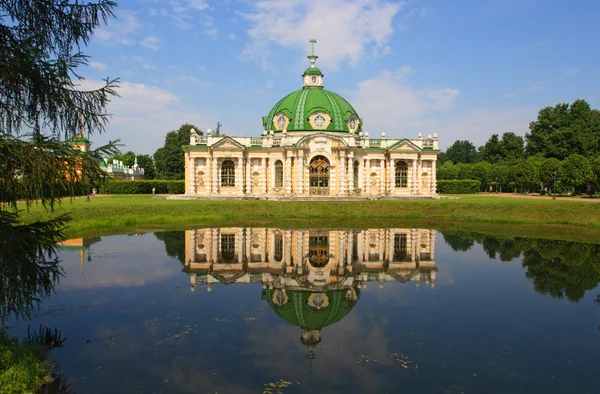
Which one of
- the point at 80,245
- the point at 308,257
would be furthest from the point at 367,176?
the point at 80,245

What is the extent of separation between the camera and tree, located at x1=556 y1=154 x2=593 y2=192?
5238 cm

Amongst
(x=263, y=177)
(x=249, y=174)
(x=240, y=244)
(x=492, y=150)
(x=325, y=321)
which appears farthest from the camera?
(x=492, y=150)

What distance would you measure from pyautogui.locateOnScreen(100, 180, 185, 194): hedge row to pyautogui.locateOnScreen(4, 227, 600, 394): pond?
40630 mm

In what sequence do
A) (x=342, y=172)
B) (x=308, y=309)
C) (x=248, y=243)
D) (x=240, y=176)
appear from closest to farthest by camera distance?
(x=308, y=309), (x=248, y=243), (x=342, y=172), (x=240, y=176)

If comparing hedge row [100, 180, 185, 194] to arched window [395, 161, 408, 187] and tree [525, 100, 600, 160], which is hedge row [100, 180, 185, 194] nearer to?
arched window [395, 161, 408, 187]

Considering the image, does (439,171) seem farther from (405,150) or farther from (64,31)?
(64,31)

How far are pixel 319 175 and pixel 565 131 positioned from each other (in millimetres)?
45503

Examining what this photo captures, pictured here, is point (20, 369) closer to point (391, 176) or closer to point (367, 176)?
point (367, 176)

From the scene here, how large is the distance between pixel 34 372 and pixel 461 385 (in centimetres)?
734

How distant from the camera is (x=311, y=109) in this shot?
51719 mm

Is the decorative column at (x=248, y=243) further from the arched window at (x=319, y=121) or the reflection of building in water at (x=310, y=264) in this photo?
the arched window at (x=319, y=121)

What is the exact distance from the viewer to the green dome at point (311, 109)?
51.9 metres

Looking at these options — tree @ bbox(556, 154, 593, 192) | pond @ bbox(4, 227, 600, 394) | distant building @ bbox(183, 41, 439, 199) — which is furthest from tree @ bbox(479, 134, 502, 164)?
pond @ bbox(4, 227, 600, 394)

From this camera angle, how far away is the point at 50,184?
7.85 metres
